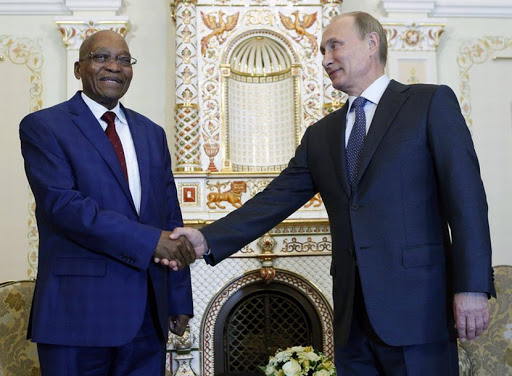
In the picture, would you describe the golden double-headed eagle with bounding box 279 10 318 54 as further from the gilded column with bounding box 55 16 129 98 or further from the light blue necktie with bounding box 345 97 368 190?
the light blue necktie with bounding box 345 97 368 190

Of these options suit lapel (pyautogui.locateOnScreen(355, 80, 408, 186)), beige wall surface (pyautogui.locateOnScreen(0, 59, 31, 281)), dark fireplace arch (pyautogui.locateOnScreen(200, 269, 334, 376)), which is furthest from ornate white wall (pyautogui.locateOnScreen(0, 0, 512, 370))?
suit lapel (pyautogui.locateOnScreen(355, 80, 408, 186))

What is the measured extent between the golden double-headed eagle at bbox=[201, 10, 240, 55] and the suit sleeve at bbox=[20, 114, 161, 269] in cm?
335

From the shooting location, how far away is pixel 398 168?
2.07 m

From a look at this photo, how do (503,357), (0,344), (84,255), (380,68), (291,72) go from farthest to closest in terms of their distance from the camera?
(291,72) → (503,357) → (0,344) → (380,68) → (84,255)

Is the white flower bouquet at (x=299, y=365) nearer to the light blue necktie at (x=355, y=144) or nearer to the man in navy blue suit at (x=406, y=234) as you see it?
the man in navy blue suit at (x=406, y=234)

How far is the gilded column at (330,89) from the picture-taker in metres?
5.36

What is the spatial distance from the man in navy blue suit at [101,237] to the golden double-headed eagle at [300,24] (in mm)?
3224

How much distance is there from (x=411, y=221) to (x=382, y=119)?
374 millimetres

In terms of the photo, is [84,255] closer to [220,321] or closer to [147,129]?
[147,129]

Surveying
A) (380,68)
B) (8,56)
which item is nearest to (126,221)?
(380,68)

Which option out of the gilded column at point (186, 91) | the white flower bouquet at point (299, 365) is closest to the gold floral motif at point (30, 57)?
the gilded column at point (186, 91)

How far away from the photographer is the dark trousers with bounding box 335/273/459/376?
77.3 inches

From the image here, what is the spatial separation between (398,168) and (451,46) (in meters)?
4.22

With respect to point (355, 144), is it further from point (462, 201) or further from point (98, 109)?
point (98, 109)
